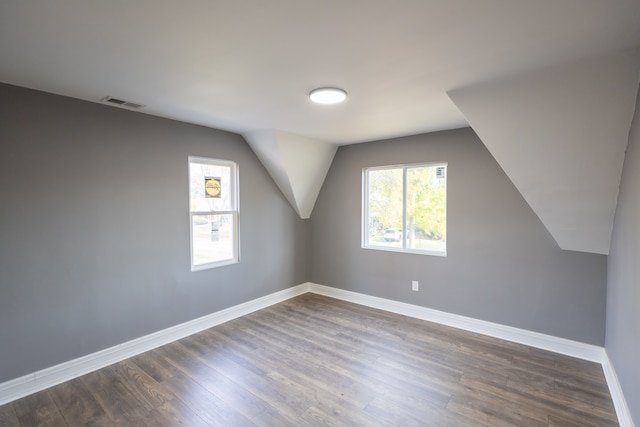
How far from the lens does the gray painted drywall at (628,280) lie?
1815mm

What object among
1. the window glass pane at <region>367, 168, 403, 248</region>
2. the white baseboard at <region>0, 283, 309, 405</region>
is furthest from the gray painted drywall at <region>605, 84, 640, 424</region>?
the white baseboard at <region>0, 283, 309, 405</region>

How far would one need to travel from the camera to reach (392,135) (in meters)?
3.95

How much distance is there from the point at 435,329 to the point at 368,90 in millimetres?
2769

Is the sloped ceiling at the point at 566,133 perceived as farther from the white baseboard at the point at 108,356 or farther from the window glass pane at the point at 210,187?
the white baseboard at the point at 108,356

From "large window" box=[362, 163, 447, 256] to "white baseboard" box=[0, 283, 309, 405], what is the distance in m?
2.02

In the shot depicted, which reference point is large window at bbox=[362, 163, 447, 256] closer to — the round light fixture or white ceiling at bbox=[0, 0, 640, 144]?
white ceiling at bbox=[0, 0, 640, 144]

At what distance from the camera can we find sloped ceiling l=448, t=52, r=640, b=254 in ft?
6.22

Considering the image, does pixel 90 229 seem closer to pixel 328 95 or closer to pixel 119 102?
pixel 119 102

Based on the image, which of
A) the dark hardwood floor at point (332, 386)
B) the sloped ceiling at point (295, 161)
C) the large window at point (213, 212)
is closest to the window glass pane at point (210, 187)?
the large window at point (213, 212)

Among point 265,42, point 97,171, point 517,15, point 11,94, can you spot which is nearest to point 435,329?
point 517,15

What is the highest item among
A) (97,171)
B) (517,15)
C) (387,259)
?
(517,15)

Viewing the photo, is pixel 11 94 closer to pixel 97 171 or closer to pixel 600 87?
pixel 97 171

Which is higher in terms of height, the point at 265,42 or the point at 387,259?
the point at 265,42

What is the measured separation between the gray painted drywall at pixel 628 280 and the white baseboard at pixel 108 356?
11.9 feet
